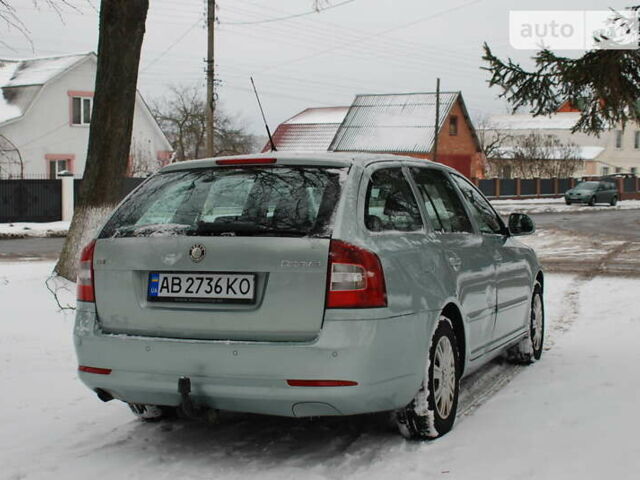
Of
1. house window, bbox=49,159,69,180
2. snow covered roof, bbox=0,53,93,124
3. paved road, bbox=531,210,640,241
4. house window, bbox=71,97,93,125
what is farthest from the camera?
house window, bbox=49,159,69,180

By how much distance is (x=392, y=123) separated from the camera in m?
60.6

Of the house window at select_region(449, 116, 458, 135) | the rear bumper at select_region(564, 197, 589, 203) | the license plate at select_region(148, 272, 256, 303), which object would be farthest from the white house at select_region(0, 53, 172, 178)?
the license plate at select_region(148, 272, 256, 303)

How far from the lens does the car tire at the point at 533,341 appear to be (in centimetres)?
738

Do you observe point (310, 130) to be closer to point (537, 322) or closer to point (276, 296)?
point (537, 322)

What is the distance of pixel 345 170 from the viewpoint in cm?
491

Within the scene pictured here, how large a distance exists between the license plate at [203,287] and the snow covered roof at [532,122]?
84198mm

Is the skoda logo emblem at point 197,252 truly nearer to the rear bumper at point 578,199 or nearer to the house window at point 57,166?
the house window at point 57,166

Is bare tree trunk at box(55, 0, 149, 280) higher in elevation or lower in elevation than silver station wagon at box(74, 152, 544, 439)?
→ higher

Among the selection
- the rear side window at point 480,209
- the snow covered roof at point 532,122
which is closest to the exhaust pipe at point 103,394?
the rear side window at point 480,209

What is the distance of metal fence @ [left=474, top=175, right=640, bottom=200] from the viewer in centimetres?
5877

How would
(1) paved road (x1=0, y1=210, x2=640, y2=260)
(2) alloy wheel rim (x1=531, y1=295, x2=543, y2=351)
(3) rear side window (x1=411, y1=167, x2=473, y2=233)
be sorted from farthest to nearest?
(1) paved road (x1=0, y1=210, x2=640, y2=260)
(2) alloy wheel rim (x1=531, y1=295, x2=543, y2=351)
(3) rear side window (x1=411, y1=167, x2=473, y2=233)

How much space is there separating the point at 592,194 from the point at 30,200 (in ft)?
99.9

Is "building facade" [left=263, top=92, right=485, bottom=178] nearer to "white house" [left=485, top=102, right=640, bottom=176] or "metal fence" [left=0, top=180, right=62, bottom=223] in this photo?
"white house" [left=485, top=102, right=640, bottom=176]

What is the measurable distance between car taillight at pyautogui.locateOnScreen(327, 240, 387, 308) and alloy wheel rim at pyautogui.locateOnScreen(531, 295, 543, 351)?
3407mm
